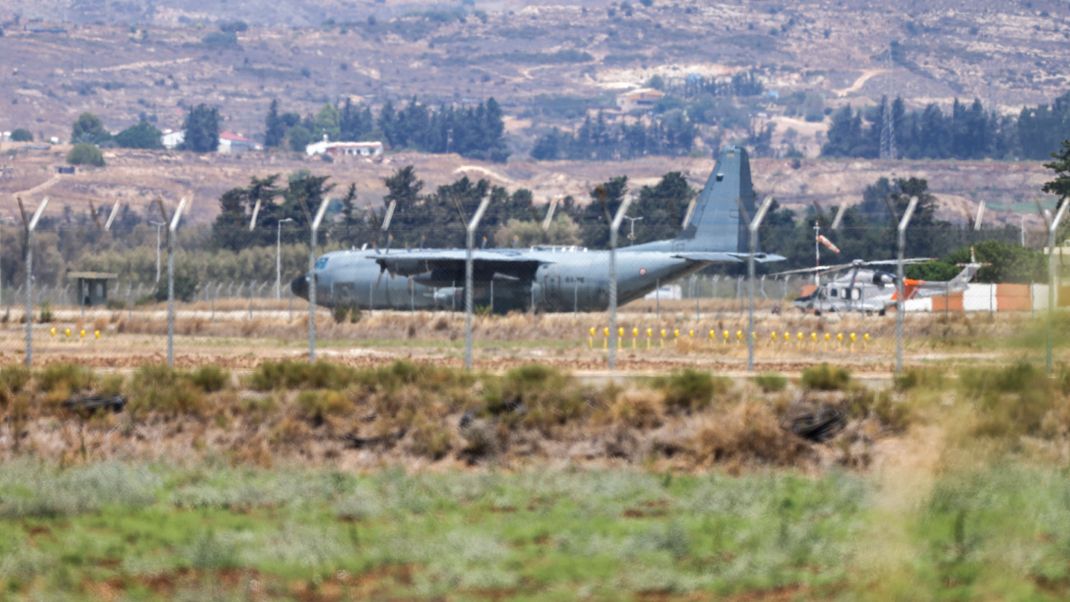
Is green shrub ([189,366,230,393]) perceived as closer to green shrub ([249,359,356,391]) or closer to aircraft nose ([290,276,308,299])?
green shrub ([249,359,356,391])

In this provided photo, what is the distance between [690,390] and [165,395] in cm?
844

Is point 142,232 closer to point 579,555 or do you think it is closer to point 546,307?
point 546,307

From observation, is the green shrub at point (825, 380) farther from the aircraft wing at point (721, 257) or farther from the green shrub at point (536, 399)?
the aircraft wing at point (721, 257)

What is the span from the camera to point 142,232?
12838 centimetres

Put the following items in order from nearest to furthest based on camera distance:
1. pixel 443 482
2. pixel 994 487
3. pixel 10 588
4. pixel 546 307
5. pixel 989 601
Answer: pixel 989 601, pixel 10 588, pixel 994 487, pixel 443 482, pixel 546 307

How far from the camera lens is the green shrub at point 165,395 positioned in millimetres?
31188

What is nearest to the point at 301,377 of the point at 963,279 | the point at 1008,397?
the point at 1008,397

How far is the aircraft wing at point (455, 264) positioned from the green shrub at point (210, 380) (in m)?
34.2

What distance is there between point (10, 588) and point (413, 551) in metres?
4.09

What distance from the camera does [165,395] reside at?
103 feet

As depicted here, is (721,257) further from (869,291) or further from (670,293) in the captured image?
(670,293)

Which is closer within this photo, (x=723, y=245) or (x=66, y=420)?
(x=66, y=420)

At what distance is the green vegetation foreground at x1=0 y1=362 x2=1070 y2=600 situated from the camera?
59.0 feet

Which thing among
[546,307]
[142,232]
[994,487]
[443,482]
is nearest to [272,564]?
[443,482]
